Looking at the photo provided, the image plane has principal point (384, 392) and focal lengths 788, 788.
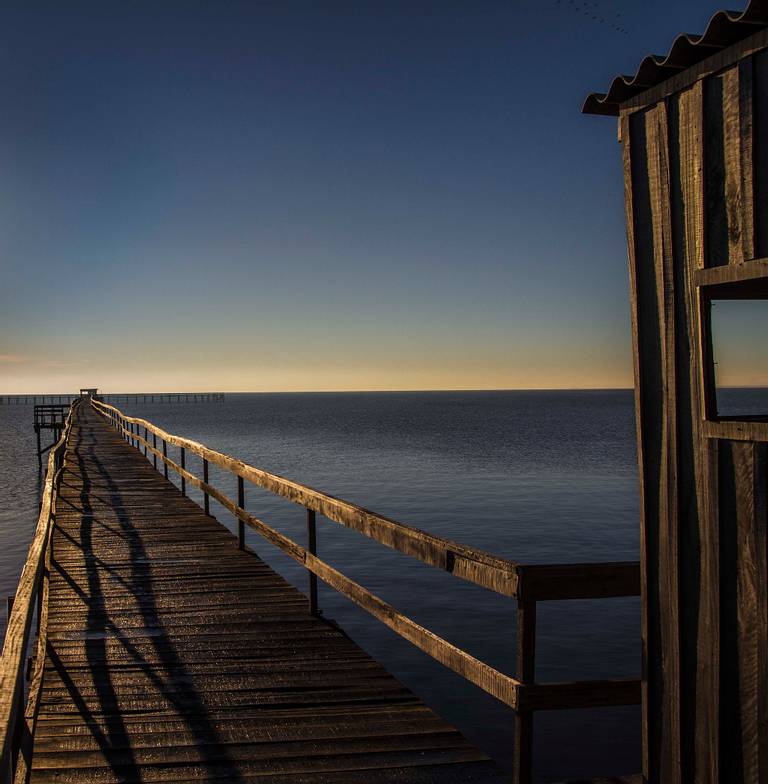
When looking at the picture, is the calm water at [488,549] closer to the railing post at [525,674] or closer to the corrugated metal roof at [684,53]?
the railing post at [525,674]

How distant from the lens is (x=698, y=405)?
281cm

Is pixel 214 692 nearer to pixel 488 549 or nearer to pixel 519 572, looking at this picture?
pixel 519 572

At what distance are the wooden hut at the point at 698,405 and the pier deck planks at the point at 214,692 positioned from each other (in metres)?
1.31

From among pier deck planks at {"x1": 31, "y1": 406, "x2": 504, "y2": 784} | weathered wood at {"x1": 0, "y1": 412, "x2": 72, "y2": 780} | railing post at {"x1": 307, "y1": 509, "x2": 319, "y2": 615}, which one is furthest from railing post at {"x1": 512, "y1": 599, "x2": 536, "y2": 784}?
railing post at {"x1": 307, "y1": 509, "x2": 319, "y2": 615}

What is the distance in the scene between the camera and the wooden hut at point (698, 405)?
258cm

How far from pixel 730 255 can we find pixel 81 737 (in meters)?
3.88

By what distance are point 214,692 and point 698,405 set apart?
3459 millimetres

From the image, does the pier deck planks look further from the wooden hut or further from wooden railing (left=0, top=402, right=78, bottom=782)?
the wooden hut

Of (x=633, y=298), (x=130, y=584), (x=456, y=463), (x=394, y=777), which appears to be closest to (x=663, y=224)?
(x=633, y=298)

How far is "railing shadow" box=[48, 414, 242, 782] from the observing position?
3.95 m

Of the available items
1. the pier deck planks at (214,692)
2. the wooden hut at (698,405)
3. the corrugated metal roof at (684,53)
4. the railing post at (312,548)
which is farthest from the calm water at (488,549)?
the corrugated metal roof at (684,53)

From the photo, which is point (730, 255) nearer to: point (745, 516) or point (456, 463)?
point (745, 516)

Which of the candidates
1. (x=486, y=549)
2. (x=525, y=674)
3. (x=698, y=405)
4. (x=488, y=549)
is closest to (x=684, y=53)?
(x=698, y=405)

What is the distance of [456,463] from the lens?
47.0 meters
